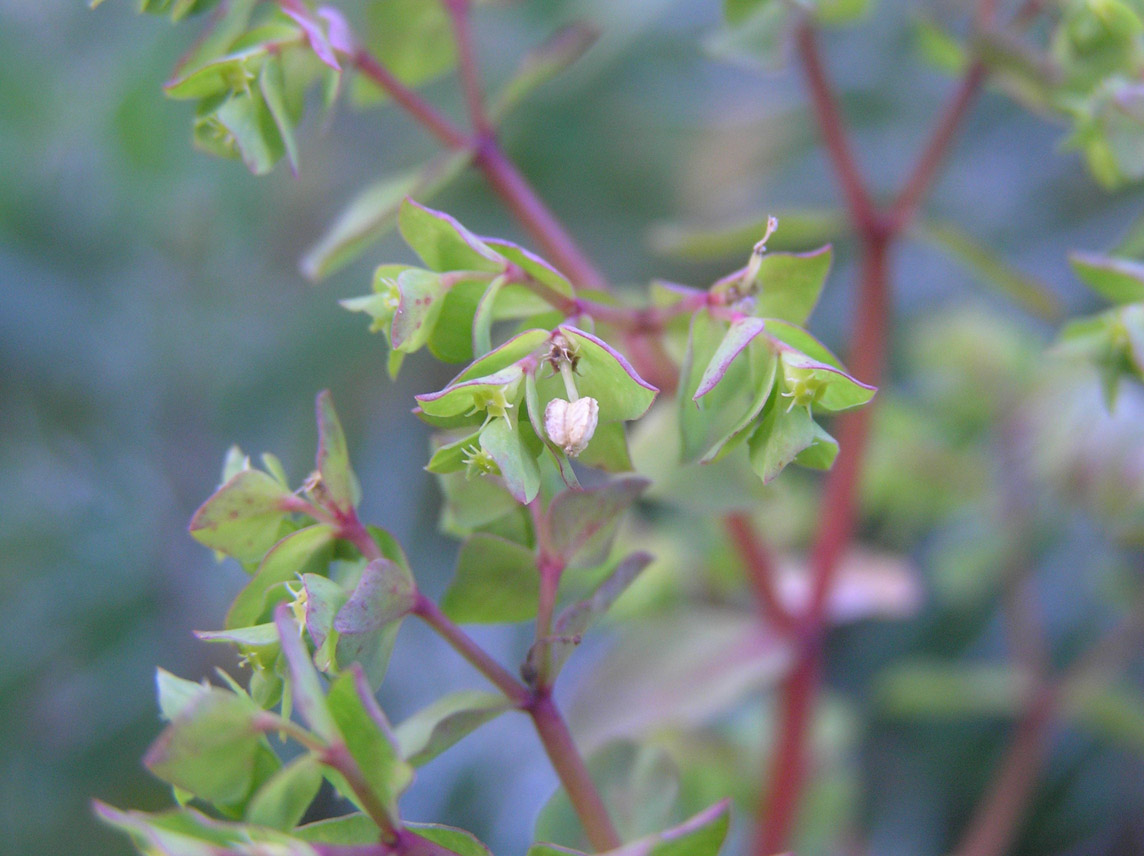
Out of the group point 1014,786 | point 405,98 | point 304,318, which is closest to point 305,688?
point 405,98

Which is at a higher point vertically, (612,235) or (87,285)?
(87,285)

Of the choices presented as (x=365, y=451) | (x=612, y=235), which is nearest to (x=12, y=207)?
(x=365, y=451)

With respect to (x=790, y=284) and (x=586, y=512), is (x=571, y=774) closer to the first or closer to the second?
(x=586, y=512)

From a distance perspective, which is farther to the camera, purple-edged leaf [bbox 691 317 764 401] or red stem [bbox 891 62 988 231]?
red stem [bbox 891 62 988 231]

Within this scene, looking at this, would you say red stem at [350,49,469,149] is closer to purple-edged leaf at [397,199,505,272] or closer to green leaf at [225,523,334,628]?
purple-edged leaf at [397,199,505,272]

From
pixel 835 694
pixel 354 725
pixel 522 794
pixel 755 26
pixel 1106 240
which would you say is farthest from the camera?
pixel 1106 240

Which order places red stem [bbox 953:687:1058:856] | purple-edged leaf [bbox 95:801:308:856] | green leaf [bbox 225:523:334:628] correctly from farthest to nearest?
red stem [bbox 953:687:1058:856] < green leaf [bbox 225:523:334:628] < purple-edged leaf [bbox 95:801:308:856]

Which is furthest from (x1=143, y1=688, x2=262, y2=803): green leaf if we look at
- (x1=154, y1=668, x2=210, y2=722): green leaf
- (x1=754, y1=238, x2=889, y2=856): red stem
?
(x1=754, y1=238, x2=889, y2=856): red stem

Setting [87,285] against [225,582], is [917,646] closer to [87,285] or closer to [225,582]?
[225,582]
